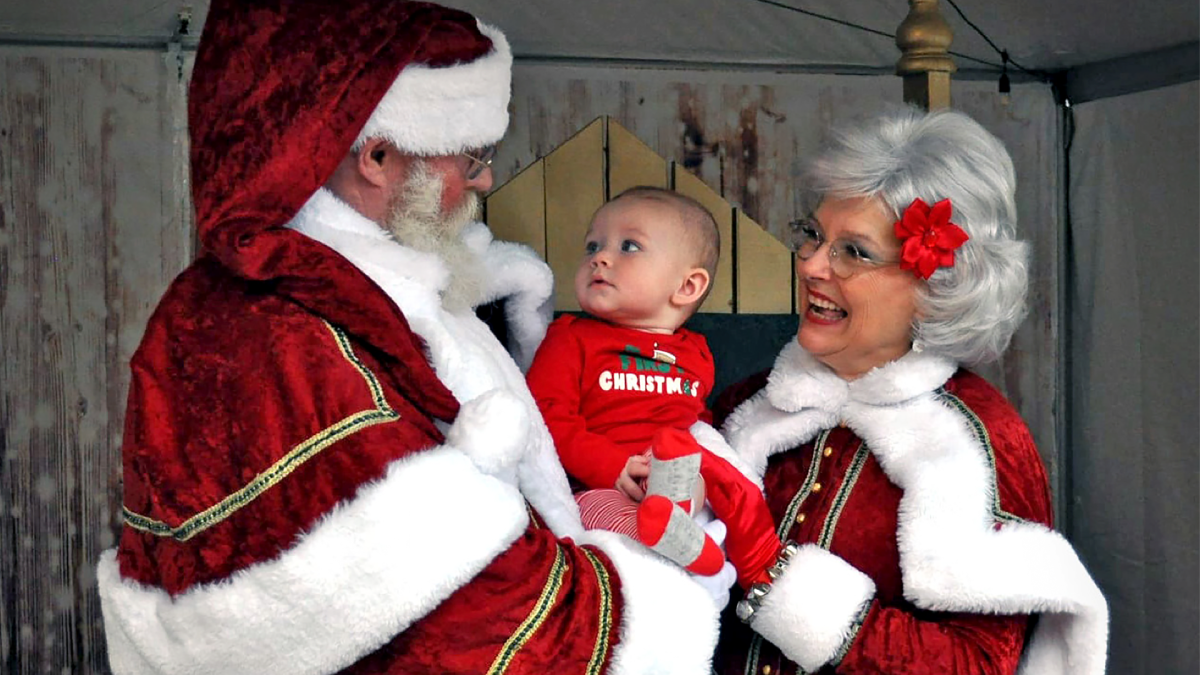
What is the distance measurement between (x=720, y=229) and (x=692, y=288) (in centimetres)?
74

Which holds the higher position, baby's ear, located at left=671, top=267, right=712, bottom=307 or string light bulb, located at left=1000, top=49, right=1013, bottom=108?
string light bulb, located at left=1000, top=49, right=1013, bottom=108

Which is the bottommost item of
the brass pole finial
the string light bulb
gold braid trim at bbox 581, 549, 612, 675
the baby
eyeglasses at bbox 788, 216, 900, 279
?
gold braid trim at bbox 581, 549, 612, 675

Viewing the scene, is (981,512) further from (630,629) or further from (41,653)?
(41,653)

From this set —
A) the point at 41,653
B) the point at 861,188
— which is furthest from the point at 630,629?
the point at 41,653

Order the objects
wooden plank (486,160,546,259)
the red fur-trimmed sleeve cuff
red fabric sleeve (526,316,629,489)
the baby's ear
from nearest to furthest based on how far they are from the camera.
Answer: the red fur-trimmed sleeve cuff
red fabric sleeve (526,316,629,489)
the baby's ear
wooden plank (486,160,546,259)

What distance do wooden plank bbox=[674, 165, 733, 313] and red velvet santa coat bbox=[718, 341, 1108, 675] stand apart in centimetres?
85

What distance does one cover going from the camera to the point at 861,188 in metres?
2.41

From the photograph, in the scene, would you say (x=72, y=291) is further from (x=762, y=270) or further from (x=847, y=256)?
(x=847, y=256)

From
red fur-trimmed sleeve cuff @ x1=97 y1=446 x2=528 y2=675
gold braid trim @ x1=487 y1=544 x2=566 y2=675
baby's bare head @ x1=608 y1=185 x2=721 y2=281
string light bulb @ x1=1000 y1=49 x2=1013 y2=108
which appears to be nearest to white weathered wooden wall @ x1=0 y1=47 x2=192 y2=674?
baby's bare head @ x1=608 y1=185 x2=721 y2=281

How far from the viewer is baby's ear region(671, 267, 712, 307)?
8.71 feet

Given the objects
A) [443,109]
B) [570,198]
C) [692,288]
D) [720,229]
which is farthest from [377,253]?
[720,229]

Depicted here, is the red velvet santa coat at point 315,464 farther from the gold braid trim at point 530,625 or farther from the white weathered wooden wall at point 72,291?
the white weathered wooden wall at point 72,291

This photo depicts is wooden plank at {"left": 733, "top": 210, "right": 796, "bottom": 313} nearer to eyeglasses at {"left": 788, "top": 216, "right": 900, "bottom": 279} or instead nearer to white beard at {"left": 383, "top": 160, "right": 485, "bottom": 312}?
eyeglasses at {"left": 788, "top": 216, "right": 900, "bottom": 279}

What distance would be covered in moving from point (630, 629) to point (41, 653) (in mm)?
1761
